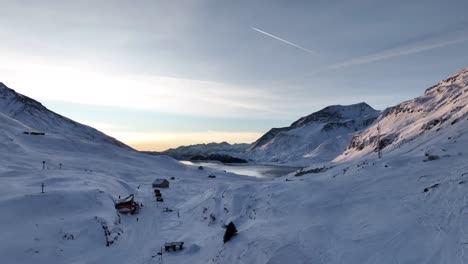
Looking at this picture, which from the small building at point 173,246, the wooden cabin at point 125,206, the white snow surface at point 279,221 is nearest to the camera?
the white snow surface at point 279,221

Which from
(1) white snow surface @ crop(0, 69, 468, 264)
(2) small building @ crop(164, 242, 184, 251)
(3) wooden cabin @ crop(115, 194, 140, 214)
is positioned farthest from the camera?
(3) wooden cabin @ crop(115, 194, 140, 214)

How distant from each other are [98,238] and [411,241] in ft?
73.3

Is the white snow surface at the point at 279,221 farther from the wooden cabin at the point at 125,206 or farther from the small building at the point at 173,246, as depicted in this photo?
the wooden cabin at the point at 125,206

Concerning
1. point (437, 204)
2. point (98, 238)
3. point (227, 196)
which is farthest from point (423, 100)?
point (98, 238)

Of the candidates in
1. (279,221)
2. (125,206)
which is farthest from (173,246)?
(125,206)

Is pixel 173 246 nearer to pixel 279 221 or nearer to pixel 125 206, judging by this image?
pixel 279 221

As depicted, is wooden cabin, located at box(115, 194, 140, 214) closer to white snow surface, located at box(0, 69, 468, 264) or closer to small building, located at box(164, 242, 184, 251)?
white snow surface, located at box(0, 69, 468, 264)

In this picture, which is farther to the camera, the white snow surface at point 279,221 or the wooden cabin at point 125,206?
the wooden cabin at point 125,206

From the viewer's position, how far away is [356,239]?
60.2 ft

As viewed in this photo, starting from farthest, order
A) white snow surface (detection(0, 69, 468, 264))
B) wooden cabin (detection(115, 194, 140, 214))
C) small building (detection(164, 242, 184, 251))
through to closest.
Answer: wooden cabin (detection(115, 194, 140, 214))
small building (detection(164, 242, 184, 251))
white snow surface (detection(0, 69, 468, 264))

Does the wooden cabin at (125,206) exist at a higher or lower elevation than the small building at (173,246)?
higher

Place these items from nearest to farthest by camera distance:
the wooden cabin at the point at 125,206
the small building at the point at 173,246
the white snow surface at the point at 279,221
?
the white snow surface at the point at 279,221 < the small building at the point at 173,246 < the wooden cabin at the point at 125,206

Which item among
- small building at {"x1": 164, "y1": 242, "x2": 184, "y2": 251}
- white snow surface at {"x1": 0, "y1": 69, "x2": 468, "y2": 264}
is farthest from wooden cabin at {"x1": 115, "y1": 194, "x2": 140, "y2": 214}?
small building at {"x1": 164, "y1": 242, "x2": 184, "y2": 251}

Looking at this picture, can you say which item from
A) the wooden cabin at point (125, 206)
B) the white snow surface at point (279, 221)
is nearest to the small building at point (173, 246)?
the white snow surface at point (279, 221)
